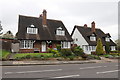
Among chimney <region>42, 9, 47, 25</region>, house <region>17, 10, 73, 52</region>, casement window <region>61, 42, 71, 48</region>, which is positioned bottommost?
casement window <region>61, 42, 71, 48</region>

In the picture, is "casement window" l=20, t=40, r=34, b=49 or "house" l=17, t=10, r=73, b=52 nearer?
"casement window" l=20, t=40, r=34, b=49

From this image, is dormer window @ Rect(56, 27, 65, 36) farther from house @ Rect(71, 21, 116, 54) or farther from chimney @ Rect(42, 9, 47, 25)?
house @ Rect(71, 21, 116, 54)

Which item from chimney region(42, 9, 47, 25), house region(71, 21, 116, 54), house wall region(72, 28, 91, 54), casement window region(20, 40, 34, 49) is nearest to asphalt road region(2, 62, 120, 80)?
casement window region(20, 40, 34, 49)

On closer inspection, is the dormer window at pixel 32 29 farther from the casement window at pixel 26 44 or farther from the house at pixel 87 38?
the house at pixel 87 38

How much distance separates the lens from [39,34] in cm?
2764

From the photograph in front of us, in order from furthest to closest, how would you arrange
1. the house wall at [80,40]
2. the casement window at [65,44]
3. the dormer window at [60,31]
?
the house wall at [80,40]
the dormer window at [60,31]
the casement window at [65,44]

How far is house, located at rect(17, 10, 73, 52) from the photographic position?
2583 centimetres

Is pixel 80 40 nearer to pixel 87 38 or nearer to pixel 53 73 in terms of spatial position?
pixel 87 38

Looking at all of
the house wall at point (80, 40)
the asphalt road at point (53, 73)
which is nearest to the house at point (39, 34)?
the house wall at point (80, 40)

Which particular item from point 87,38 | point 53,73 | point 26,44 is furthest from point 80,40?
point 53,73

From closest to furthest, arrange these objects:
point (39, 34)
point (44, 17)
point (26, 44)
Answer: point (26, 44)
point (39, 34)
point (44, 17)

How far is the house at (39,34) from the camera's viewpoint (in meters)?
25.8

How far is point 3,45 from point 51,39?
10.5 meters

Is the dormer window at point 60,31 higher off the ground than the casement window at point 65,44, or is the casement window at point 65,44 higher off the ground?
the dormer window at point 60,31
